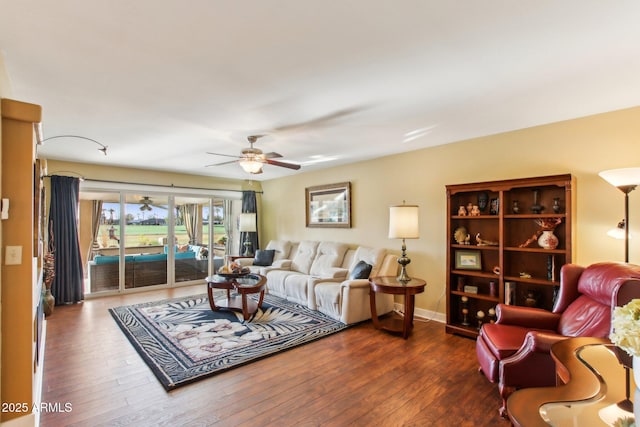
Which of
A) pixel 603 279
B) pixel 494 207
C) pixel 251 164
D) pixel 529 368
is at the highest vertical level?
pixel 251 164

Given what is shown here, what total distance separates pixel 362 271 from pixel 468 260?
4.40 feet

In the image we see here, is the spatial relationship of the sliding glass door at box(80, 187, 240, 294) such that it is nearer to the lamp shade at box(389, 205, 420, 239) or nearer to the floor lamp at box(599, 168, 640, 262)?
the lamp shade at box(389, 205, 420, 239)

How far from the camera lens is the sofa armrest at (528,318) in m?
2.62

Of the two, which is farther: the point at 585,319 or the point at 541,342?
the point at 585,319

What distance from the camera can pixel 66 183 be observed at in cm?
511

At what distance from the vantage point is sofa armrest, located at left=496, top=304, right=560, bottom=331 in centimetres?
262

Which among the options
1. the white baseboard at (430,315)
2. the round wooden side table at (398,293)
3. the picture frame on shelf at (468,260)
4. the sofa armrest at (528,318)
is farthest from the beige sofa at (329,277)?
the sofa armrest at (528,318)

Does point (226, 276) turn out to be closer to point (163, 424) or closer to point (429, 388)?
point (163, 424)

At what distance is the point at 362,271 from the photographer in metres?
4.27

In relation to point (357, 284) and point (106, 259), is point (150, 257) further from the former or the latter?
point (357, 284)

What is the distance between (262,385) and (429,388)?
1.37 m

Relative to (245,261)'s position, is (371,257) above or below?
above

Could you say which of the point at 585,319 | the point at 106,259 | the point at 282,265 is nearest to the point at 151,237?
the point at 106,259

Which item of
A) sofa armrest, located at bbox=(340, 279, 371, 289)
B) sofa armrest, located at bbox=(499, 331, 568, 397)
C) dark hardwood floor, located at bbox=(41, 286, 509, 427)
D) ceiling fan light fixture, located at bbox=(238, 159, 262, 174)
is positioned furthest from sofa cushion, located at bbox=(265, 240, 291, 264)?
sofa armrest, located at bbox=(499, 331, 568, 397)
